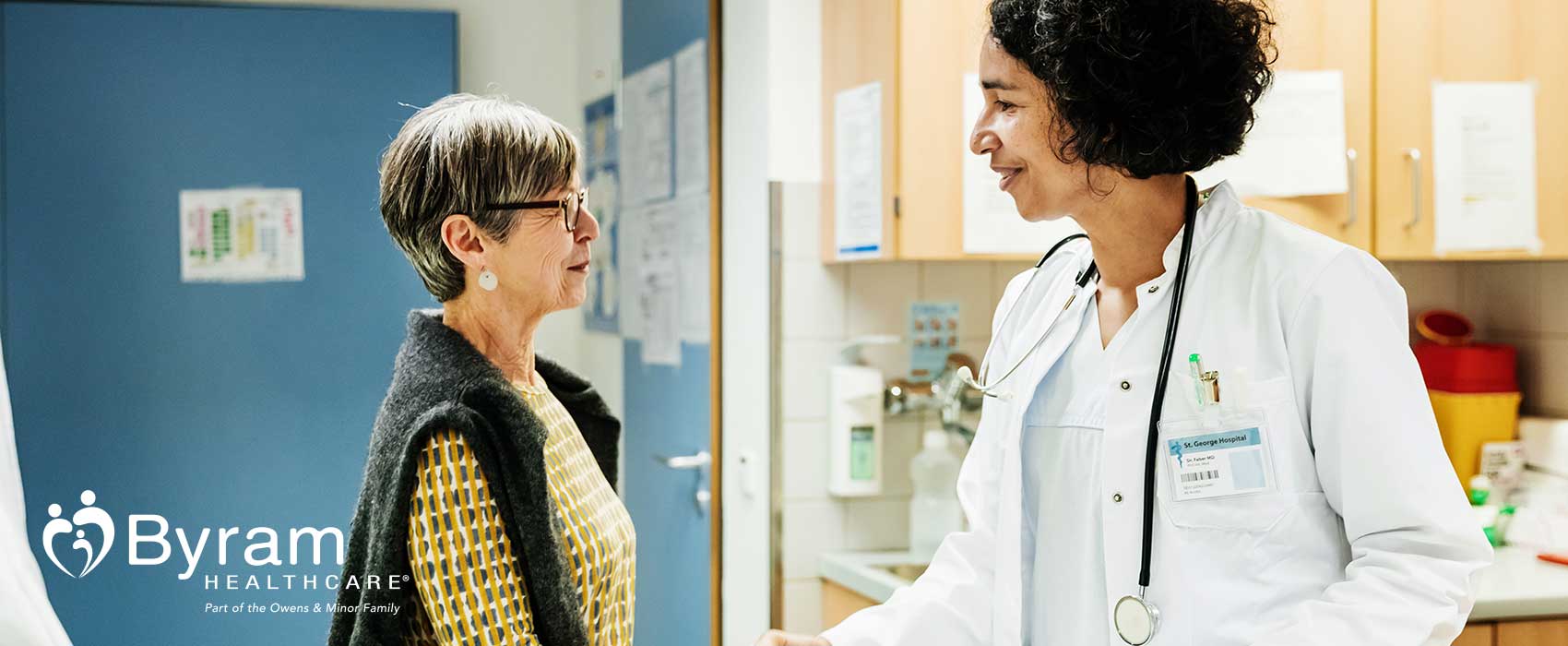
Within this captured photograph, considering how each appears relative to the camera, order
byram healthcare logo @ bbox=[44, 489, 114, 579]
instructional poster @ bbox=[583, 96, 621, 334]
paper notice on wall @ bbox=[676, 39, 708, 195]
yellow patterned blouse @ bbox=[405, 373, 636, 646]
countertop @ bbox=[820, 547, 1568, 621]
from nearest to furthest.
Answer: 1. yellow patterned blouse @ bbox=[405, 373, 636, 646]
2. byram healthcare logo @ bbox=[44, 489, 114, 579]
3. countertop @ bbox=[820, 547, 1568, 621]
4. paper notice on wall @ bbox=[676, 39, 708, 195]
5. instructional poster @ bbox=[583, 96, 621, 334]

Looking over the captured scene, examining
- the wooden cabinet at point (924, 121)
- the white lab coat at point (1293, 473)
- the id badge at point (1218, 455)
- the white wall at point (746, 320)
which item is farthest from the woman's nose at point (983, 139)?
the white wall at point (746, 320)

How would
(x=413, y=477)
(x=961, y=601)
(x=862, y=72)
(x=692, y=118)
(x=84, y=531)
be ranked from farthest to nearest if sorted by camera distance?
(x=692, y=118) → (x=862, y=72) → (x=84, y=531) → (x=961, y=601) → (x=413, y=477)

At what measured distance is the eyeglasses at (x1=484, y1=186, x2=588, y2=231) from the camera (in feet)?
3.88

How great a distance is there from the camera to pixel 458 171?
1.16 metres

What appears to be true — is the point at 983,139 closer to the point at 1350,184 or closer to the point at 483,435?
the point at 483,435

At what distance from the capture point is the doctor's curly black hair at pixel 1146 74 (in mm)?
1088

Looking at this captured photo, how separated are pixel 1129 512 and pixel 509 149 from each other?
65 cm

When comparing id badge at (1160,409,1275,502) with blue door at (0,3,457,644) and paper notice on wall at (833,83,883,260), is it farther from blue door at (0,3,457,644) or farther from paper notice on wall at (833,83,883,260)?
blue door at (0,3,457,644)

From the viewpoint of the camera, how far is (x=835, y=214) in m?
2.29

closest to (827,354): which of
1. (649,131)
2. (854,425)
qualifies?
(854,425)

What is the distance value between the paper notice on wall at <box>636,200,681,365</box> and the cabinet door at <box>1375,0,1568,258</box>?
1.31 meters

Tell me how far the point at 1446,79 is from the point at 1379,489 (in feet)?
5.25

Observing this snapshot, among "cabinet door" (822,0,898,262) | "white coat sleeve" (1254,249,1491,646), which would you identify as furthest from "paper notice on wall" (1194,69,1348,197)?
"white coat sleeve" (1254,249,1491,646)

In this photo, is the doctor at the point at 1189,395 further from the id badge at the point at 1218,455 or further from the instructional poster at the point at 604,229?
the instructional poster at the point at 604,229
